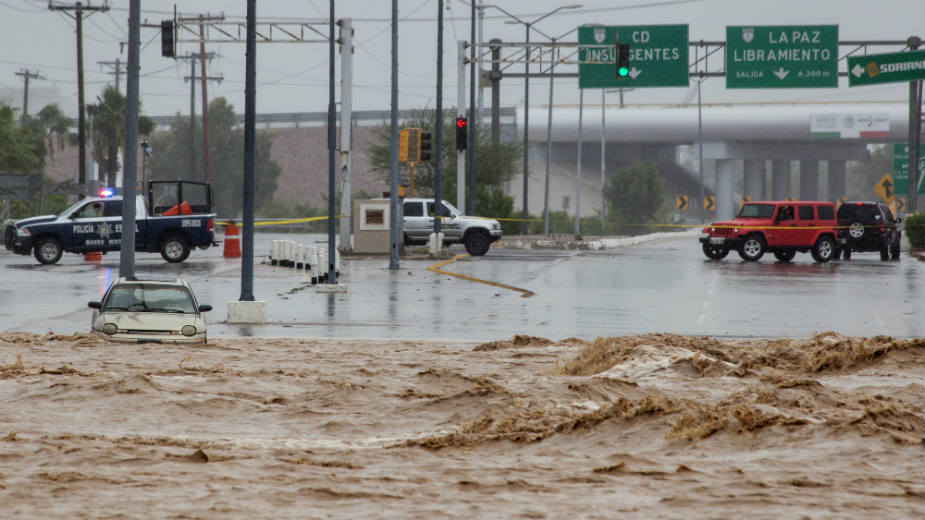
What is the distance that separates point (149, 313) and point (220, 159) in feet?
291

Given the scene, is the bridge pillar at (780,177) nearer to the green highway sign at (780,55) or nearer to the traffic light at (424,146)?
the green highway sign at (780,55)

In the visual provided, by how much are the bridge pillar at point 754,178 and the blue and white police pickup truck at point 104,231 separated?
3283 inches

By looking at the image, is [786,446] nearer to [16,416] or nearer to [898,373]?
[898,373]

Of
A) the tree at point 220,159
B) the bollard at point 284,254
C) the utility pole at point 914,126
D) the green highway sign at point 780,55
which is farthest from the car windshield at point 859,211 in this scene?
the tree at point 220,159

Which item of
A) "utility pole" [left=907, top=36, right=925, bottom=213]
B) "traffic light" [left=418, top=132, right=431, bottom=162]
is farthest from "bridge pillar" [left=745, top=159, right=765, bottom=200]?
"traffic light" [left=418, top=132, right=431, bottom=162]

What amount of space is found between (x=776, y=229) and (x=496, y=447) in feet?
104

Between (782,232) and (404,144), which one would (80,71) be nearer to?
(404,144)

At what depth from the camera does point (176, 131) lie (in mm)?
110812

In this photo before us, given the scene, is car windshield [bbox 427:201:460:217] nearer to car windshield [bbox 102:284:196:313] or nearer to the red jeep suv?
the red jeep suv

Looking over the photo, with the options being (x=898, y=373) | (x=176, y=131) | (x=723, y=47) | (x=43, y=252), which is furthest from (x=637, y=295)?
(x=176, y=131)

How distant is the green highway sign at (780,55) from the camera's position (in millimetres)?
49062

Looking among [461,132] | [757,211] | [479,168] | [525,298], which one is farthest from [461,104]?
[525,298]

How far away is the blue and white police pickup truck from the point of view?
36.5m

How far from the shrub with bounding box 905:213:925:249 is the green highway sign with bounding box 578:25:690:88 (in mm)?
11527
